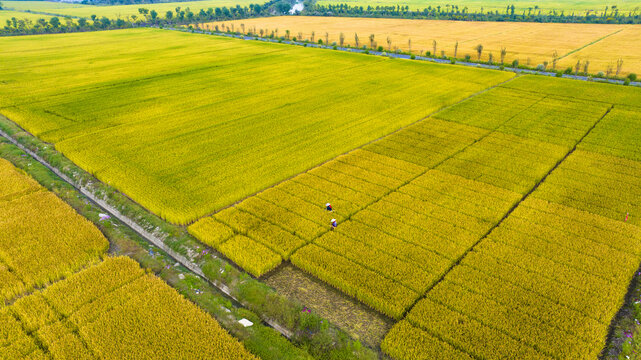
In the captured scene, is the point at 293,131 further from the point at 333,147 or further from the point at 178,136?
the point at 178,136

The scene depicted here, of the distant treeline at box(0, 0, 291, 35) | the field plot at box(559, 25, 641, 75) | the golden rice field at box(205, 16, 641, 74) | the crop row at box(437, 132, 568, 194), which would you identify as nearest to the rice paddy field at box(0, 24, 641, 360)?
the crop row at box(437, 132, 568, 194)

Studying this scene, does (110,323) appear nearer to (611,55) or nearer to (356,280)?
(356,280)

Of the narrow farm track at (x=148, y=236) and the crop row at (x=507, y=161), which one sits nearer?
the narrow farm track at (x=148, y=236)

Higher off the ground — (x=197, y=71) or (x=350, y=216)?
(x=197, y=71)

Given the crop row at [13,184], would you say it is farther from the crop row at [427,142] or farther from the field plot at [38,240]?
the crop row at [427,142]

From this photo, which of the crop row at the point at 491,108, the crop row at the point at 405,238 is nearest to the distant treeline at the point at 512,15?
the crop row at the point at 491,108

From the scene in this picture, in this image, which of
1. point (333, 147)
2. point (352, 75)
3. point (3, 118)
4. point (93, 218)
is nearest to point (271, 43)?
point (352, 75)

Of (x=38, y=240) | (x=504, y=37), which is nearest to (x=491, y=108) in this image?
(x=38, y=240)
